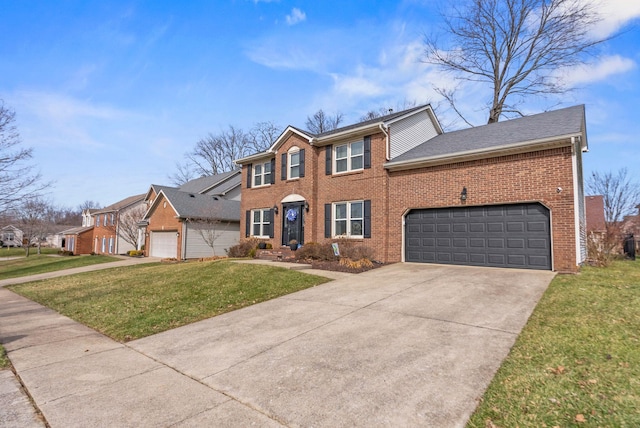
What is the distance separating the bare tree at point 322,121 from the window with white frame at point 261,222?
19.7 meters

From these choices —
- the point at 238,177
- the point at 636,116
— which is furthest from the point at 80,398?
the point at 238,177

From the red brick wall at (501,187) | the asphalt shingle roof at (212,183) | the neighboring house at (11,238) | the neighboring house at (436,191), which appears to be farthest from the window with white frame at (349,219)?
the neighboring house at (11,238)

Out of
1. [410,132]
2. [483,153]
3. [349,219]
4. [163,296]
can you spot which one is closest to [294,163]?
[349,219]

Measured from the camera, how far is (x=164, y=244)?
23.5 meters

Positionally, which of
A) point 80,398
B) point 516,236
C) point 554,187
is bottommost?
point 80,398

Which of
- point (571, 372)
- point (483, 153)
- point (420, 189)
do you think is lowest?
point (571, 372)

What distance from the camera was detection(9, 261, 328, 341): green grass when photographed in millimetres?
6664

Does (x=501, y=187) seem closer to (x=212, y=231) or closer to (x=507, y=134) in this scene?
(x=507, y=134)

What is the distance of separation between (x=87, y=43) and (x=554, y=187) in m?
15.4

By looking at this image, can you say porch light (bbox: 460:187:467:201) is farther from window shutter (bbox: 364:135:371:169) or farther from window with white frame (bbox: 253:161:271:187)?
window with white frame (bbox: 253:161:271:187)

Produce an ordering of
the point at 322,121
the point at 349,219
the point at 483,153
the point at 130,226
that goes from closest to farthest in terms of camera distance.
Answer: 1. the point at 483,153
2. the point at 349,219
3. the point at 130,226
4. the point at 322,121

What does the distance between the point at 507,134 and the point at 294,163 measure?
9.95 meters

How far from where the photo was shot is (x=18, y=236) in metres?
66.9

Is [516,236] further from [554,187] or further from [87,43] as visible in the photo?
[87,43]
